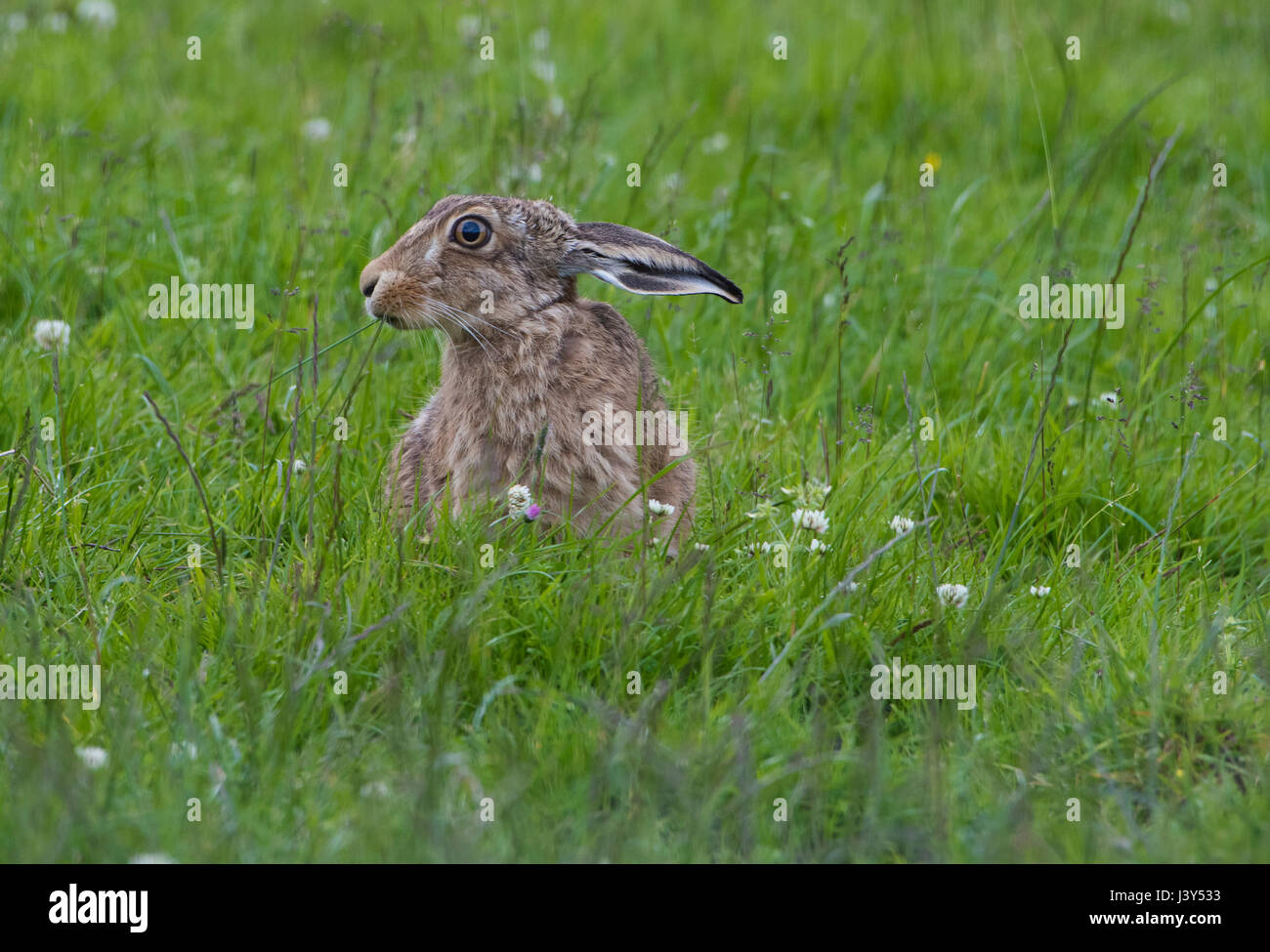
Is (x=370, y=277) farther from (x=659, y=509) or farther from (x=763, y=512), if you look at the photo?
(x=763, y=512)

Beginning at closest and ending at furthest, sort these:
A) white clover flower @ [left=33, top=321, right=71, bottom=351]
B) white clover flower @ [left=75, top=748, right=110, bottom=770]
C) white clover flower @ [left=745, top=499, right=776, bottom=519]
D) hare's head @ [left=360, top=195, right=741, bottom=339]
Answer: white clover flower @ [left=75, top=748, right=110, bottom=770] → white clover flower @ [left=745, top=499, right=776, bottom=519] → hare's head @ [left=360, top=195, right=741, bottom=339] → white clover flower @ [left=33, top=321, right=71, bottom=351]

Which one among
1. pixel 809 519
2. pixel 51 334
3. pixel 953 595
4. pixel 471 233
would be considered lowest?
pixel 953 595

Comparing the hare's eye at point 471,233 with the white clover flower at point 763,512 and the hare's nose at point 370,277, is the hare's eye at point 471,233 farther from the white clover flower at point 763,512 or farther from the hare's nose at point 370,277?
the white clover flower at point 763,512

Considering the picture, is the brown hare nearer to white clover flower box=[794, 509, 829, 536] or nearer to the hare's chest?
the hare's chest

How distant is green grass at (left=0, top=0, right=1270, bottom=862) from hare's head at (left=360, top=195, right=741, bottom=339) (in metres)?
0.26

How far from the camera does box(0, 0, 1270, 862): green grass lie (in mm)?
3361

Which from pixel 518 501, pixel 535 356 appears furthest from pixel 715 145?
pixel 518 501

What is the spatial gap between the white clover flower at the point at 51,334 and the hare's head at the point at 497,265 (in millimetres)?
1325

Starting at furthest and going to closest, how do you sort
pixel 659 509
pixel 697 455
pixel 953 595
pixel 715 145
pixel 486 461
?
pixel 715 145
pixel 486 461
pixel 659 509
pixel 697 455
pixel 953 595

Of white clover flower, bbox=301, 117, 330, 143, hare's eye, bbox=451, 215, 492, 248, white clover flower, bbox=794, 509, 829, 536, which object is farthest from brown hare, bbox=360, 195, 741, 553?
white clover flower, bbox=301, 117, 330, 143

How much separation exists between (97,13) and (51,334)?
3593 mm

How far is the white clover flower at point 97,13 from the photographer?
8188 mm

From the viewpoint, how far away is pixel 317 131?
726cm

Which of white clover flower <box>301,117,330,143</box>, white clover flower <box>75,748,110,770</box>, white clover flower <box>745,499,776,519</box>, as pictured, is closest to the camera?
white clover flower <box>75,748,110,770</box>
